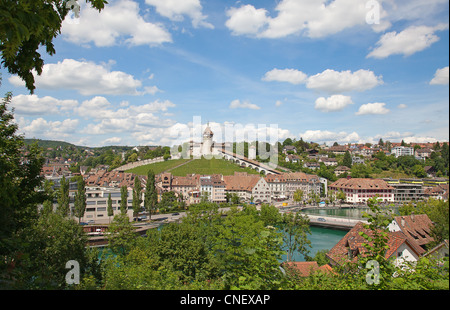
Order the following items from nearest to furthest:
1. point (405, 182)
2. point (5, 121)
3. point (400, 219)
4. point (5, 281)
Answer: point (5, 281) < point (5, 121) < point (400, 219) < point (405, 182)

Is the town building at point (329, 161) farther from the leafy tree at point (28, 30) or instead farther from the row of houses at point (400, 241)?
the leafy tree at point (28, 30)

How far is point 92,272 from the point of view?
1068cm

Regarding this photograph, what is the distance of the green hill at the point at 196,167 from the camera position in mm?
78056

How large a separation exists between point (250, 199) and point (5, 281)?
202ft

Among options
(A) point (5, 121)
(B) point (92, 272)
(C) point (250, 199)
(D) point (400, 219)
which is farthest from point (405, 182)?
(A) point (5, 121)

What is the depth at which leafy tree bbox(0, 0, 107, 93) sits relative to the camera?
2404mm

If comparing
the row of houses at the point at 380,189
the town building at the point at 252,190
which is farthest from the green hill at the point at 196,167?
the row of houses at the point at 380,189

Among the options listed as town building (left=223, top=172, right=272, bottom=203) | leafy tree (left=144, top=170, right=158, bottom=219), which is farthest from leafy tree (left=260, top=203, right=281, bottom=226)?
town building (left=223, top=172, right=272, bottom=203)

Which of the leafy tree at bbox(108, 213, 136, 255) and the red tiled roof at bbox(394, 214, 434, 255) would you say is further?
the leafy tree at bbox(108, 213, 136, 255)

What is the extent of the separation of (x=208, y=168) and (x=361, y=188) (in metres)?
40.7

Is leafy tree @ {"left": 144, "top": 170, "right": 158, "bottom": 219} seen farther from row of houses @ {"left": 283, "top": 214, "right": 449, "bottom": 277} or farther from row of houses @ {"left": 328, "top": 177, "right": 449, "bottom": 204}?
row of houses @ {"left": 328, "top": 177, "right": 449, "bottom": 204}

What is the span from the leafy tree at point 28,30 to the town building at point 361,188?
62.2 m
